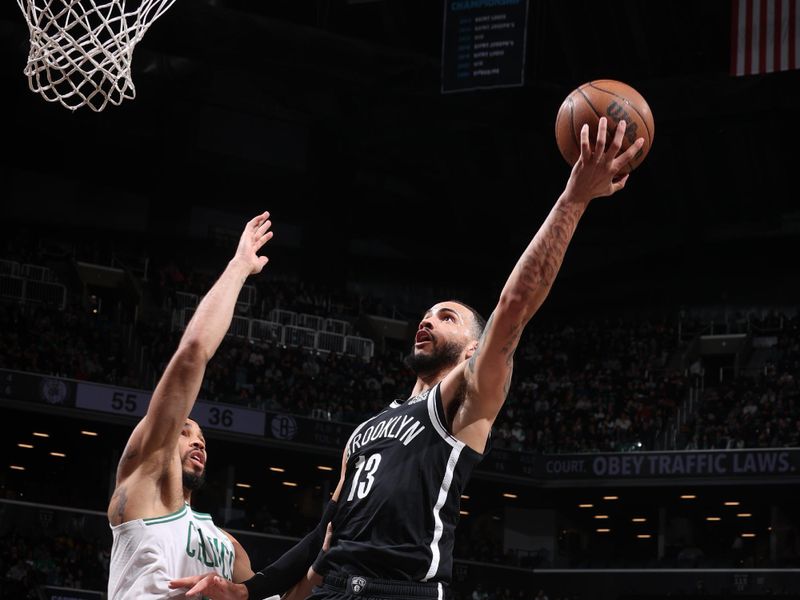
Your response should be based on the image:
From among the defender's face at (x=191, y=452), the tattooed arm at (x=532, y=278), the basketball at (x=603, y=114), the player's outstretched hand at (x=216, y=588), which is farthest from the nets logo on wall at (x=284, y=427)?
the tattooed arm at (x=532, y=278)

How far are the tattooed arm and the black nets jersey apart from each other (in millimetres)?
171

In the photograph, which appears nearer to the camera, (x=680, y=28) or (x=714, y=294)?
(x=680, y=28)

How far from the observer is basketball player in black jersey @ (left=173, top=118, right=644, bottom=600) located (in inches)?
159

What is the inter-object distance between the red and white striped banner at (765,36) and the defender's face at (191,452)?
16536mm

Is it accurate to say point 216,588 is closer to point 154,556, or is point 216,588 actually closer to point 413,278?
point 154,556

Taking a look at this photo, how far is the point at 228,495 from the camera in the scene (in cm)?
2783

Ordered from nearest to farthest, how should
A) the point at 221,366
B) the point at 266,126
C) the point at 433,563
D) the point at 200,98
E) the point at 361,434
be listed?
the point at 433,563
the point at 361,434
the point at 221,366
the point at 200,98
the point at 266,126

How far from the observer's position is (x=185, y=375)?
15.5 feet

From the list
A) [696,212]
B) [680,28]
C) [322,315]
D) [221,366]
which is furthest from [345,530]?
[696,212]

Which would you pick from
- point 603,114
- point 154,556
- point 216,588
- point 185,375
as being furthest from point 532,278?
point 154,556

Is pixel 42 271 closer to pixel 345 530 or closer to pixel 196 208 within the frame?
pixel 196 208

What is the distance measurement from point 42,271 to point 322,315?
7314 mm

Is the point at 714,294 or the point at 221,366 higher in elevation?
the point at 714,294

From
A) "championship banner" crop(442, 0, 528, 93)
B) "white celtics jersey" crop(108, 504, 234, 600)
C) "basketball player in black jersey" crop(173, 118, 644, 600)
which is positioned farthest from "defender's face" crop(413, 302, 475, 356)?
"championship banner" crop(442, 0, 528, 93)
